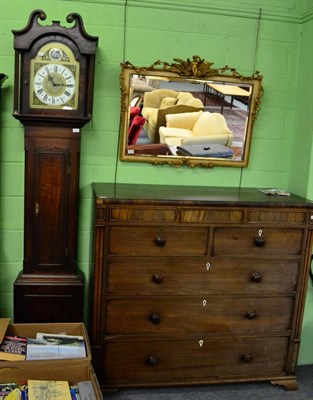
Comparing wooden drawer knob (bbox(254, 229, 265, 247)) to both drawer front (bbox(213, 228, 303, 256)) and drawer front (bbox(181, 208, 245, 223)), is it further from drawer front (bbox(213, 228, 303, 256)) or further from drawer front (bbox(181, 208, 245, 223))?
drawer front (bbox(181, 208, 245, 223))

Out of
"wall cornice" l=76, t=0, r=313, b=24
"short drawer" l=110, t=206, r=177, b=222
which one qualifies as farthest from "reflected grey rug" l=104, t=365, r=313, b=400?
"wall cornice" l=76, t=0, r=313, b=24

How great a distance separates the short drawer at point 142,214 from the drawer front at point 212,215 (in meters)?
0.07

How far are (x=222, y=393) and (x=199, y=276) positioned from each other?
0.75m

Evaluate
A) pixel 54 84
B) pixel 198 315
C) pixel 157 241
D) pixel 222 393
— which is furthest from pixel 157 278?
pixel 54 84

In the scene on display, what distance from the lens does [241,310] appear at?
9.11 ft

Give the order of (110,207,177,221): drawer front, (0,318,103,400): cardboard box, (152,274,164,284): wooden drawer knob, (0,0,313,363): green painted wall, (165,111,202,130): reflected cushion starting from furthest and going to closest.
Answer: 1. (165,111,202,130): reflected cushion
2. (0,0,313,363): green painted wall
3. (152,274,164,284): wooden drawer knob
4. (110,207,177,221): drawer front
5. (0,318,103,400): cardboard box

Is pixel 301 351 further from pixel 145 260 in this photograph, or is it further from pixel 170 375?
pixel 145 260

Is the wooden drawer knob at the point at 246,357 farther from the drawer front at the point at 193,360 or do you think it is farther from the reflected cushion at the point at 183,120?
the reflected cushion at the point at 183,120

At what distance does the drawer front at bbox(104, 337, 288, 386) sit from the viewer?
2.71 meters

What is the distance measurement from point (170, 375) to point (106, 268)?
2.54 feet

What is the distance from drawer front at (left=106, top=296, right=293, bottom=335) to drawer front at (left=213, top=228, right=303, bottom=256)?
287 millimetres

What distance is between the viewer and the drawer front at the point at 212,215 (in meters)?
2.59

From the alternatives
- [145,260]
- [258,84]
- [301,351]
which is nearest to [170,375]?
[145,260]

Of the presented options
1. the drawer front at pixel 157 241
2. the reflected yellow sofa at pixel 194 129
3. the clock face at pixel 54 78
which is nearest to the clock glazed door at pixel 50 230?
the clock face at pixel 54 78
